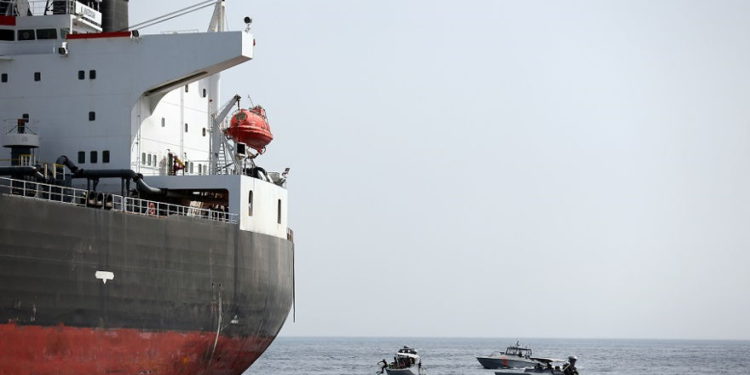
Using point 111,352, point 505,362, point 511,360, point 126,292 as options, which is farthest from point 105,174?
point 505,362

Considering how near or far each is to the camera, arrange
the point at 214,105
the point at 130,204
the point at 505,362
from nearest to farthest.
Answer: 1. the point at 130,204
2. the point at 214,105
3. the point at 505,362

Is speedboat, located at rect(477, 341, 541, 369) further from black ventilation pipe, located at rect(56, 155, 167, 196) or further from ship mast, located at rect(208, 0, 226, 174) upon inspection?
black ventilation pipe, located at rect(56, 155, 167, 196)

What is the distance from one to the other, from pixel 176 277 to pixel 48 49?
35.8 ft

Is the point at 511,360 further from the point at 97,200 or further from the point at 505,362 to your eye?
the point at 97,200

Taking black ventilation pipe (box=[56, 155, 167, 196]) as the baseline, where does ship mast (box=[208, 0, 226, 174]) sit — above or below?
above

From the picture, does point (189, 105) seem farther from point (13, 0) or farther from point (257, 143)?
point (13, 0)

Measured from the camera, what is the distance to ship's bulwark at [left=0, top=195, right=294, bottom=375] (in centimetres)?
3647

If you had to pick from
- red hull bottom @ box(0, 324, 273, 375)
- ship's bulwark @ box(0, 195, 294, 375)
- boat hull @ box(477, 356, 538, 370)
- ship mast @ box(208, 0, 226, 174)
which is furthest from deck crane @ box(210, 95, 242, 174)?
boat hull @ box(477, 356, 538, 370)

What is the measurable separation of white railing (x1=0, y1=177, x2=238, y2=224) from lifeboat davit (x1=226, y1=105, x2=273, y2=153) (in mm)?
3358

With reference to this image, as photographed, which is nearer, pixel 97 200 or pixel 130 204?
pixel 97 200

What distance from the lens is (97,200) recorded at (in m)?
39.8

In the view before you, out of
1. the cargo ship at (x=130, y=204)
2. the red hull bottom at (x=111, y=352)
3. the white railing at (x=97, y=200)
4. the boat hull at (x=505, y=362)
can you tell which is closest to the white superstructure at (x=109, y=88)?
the cargo ship at (x=130, y=204)

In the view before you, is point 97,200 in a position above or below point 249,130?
below

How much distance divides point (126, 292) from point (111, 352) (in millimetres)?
1892
